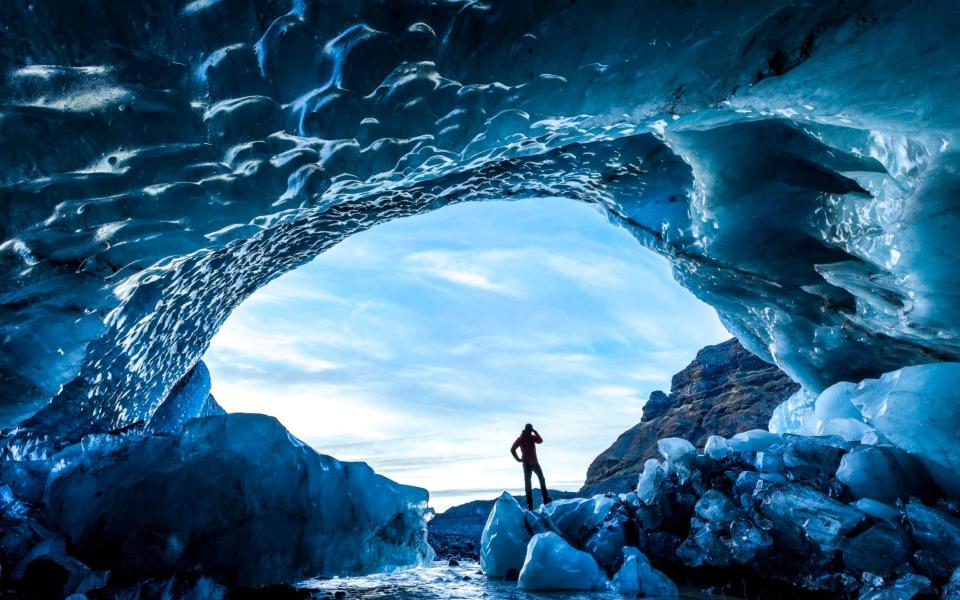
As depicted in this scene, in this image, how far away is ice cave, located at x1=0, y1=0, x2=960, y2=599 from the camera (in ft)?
7.63

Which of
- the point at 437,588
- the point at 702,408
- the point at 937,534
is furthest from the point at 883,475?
the point at 702,408

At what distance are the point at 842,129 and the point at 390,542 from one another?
4432mm

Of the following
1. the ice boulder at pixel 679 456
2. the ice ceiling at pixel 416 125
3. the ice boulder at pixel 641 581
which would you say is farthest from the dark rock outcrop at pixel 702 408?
the ice ceiling at pixel 416 125

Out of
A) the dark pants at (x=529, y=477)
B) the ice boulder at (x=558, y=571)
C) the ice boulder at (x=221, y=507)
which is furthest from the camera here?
the dark pants at (x=529, y=477)

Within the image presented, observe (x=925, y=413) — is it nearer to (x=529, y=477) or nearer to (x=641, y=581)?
(x=641, y=581)

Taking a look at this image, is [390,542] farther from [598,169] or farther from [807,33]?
[807,33]

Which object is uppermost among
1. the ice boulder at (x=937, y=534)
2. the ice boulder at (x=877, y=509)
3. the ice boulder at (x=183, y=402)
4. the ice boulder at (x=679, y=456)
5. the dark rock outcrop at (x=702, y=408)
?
the dark rock outcrop at (x=702, y=408)

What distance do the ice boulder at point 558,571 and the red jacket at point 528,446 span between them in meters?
3.86

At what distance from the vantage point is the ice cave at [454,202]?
233cm

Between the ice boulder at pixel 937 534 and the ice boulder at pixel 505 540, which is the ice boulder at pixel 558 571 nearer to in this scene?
the ice boulder at pixel 505 540

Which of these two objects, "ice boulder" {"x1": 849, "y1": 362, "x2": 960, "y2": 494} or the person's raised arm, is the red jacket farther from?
"ice boulder" {"x1": 849, "y1": 362, "x2": 960, "y2": 494}

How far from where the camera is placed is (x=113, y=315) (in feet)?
11.4

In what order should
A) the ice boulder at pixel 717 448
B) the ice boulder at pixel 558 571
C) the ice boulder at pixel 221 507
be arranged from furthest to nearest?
the ice boulder at pixel 717 448 → the ice boulder at pixel 558 571 → the ice boulder at pixel 221 507

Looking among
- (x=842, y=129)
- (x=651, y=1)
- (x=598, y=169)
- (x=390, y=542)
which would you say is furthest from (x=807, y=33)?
(x=390, y=542)
